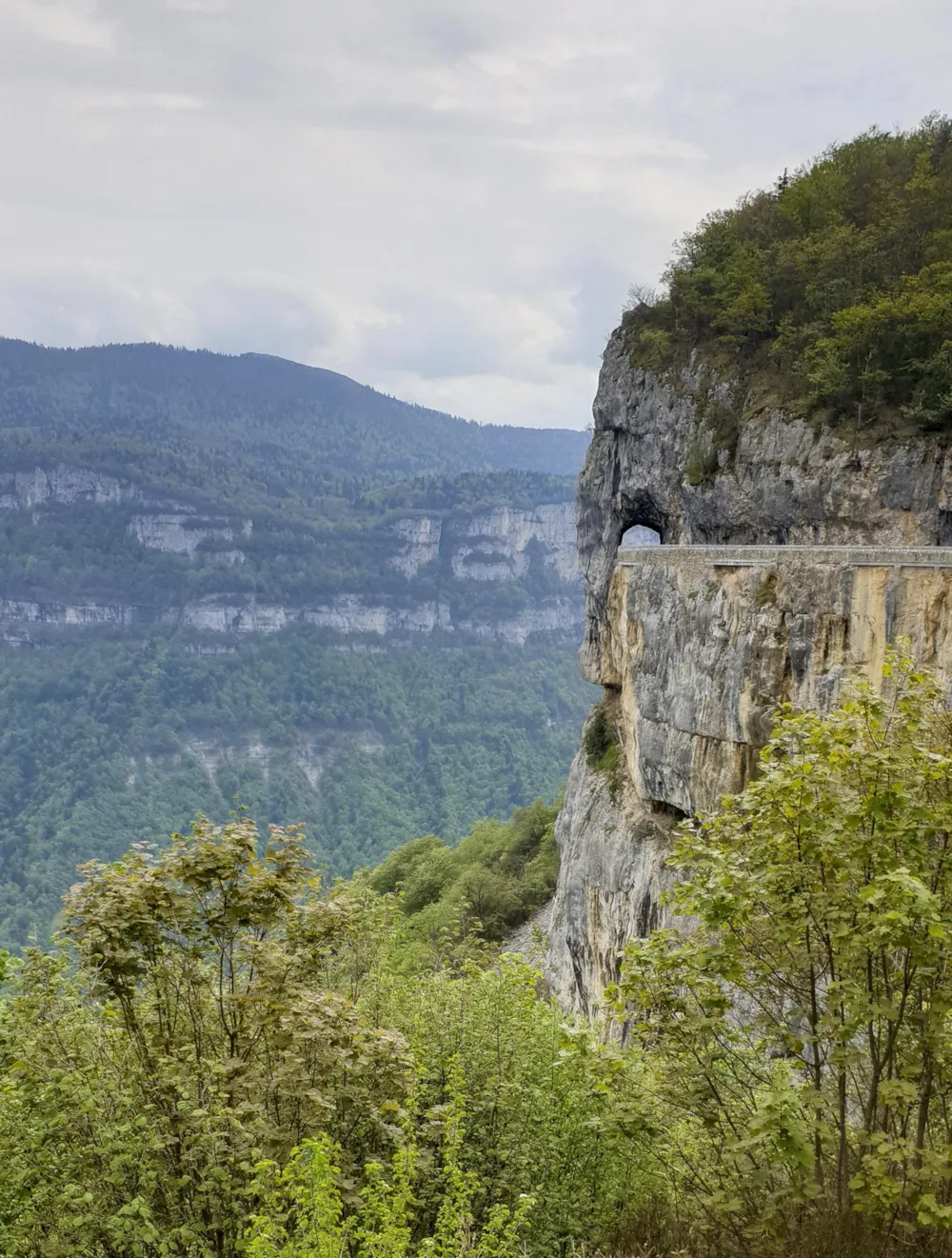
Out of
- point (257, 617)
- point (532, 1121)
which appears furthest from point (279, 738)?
point (532, 1121)

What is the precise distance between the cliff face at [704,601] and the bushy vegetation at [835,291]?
4.27 feet

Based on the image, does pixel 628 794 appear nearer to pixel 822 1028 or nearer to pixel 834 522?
pixel 834 522

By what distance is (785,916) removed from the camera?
7.30 meters

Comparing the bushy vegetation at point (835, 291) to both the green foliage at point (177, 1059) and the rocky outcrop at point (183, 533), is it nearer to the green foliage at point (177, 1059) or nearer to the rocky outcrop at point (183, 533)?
the green foliage at point (177, 1059)

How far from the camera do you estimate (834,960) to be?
23.5 ft

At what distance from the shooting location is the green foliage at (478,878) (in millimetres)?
46094

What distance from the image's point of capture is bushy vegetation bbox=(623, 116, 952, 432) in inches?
1091

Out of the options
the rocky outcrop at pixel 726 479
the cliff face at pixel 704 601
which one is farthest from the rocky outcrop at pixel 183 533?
the cliff face at pixel 704 601

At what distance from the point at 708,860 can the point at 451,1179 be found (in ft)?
11.2

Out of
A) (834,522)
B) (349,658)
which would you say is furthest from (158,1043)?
(349,658)

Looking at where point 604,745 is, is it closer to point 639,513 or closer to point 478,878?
point 639,513

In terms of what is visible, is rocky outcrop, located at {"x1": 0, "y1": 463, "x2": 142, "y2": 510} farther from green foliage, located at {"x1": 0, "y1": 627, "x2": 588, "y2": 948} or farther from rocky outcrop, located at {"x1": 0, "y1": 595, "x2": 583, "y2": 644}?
green foliage, located at {"x1": 0, "y1": 627, "x2": 588, "y2": 948}

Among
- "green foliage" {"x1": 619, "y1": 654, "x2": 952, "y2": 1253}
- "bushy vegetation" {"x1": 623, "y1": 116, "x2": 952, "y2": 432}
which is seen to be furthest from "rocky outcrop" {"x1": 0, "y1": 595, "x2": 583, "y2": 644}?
"green foliage" {"x1": 619, "y1": 654, "x2": 952, "y2": 1253}

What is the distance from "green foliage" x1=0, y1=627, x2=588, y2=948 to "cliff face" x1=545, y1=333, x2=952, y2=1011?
74.2 meters
